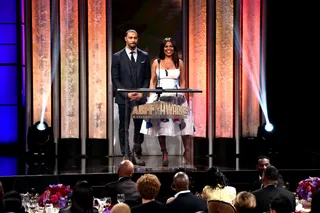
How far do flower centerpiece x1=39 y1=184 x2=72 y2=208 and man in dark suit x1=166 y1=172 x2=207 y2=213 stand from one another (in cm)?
83

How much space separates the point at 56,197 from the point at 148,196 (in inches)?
32.7

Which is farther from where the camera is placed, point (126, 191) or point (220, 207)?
point (126, 191)

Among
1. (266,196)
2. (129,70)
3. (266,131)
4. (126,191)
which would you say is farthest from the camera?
(266,131)

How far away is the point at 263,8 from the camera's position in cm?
952

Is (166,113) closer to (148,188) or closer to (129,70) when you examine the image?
(129,70)

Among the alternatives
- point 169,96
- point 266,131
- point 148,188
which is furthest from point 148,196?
point 266,131

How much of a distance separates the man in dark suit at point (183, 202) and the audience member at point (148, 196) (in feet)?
0.56

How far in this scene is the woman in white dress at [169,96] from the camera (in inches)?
291

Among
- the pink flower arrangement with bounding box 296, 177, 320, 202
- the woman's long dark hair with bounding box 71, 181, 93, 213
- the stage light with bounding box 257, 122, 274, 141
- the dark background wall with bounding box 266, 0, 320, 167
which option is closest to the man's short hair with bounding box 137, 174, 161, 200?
the woman's long dark hair with bounding box 71, 181, 93, 213

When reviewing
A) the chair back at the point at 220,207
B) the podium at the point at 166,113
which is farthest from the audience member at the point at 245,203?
the podium at the point at 166,113

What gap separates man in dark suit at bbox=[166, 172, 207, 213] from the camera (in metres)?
4.80

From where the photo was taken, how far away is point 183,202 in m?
4.82

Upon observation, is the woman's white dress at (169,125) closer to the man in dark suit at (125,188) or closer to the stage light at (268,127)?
the man in dark suit at (125,188)

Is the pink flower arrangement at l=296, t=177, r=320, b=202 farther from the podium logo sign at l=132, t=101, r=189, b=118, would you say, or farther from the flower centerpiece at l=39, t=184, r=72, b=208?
the podium logo sign at l=132, t=101, r=189, b=118
